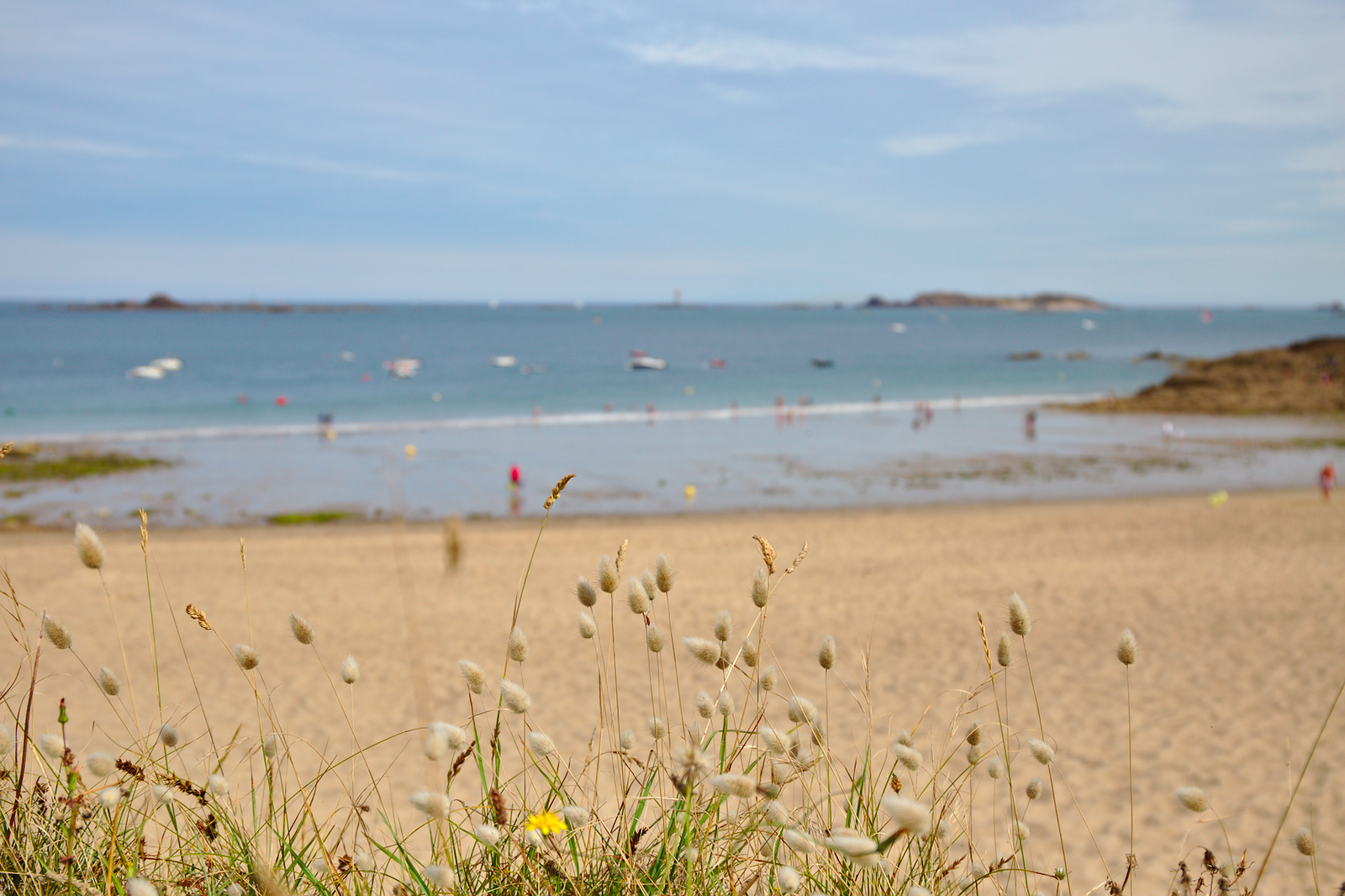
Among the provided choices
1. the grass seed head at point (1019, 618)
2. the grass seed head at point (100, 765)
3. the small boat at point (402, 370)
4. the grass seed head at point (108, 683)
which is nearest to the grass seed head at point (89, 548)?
the grass seed head at point (108, 683)

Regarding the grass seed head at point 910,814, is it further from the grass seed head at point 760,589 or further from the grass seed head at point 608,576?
the grass seed head at point 608,576

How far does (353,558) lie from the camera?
1473 centimetres

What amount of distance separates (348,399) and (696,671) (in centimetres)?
4091

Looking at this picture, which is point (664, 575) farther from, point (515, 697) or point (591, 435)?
point (591, 435)

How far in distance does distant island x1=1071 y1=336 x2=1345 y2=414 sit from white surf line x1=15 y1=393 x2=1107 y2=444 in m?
4.43

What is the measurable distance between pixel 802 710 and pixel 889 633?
8.82 m

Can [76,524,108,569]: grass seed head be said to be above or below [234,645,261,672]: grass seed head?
above

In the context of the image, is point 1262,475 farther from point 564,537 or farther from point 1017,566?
point 564,537

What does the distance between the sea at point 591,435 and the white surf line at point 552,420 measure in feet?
0.64

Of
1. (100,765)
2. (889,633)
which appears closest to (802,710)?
(100,765)

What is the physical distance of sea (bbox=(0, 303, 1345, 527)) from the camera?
21.4 metres

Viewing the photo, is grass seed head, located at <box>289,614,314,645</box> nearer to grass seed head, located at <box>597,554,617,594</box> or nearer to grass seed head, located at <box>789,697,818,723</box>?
grass seed head, located at <box>597,554,617,594</box>

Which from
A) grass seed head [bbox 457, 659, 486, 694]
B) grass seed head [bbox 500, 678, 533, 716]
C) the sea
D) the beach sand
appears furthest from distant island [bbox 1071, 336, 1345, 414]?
grass seed head [bbox 500, 678, 533, 716]

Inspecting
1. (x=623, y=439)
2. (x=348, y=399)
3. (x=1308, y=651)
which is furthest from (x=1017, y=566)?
(x=348, y=399)
